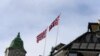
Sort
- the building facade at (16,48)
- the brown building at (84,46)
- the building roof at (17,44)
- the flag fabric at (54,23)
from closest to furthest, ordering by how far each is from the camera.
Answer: the brown building at (84,46)
the flag fabric at (54,23)
the building facade at (16,48)
the building roof at (17,44)

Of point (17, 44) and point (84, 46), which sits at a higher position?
point (84, 46)

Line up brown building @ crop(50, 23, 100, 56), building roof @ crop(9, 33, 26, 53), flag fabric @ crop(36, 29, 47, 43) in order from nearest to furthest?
1. brown building @ crop(50, 23, 100, 56)
2. flag fabric @ crop(36, 29, 47, 43)
3. building roof @ crop(9, 33, 26, 53)

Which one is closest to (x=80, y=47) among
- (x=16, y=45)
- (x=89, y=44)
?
(x=89, y=44)

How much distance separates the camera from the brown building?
61844 millimetres

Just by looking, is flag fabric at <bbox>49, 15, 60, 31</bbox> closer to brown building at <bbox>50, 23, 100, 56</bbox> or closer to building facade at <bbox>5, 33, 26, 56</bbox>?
brown building at <bbox>50, 23, 100, 56</bbox>

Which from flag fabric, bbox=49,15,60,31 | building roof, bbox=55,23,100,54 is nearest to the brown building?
building roof, bbox=55,23,100,54

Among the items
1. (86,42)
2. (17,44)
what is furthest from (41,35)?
(17,44)

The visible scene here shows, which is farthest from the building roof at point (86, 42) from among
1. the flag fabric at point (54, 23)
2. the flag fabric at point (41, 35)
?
the flag fabric at point (41, 35)

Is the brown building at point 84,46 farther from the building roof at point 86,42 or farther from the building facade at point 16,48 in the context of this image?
the building facade at point 16,48

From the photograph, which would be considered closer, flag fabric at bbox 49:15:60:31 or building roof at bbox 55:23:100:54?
building roof at bbox 55:23:100:54

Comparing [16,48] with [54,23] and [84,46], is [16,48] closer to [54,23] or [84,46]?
[54,23]

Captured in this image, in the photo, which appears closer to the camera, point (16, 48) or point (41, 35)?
point (41, 35)

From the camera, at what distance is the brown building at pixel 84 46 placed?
203 feet

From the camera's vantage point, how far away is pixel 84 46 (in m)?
62.9
